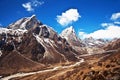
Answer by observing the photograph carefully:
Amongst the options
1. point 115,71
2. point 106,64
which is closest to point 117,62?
point 106,64

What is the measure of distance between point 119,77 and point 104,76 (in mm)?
5841

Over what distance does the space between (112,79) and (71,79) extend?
26.1 m

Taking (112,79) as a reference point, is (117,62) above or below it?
above

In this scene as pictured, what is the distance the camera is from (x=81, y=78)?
88.1 m

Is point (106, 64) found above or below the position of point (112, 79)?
above

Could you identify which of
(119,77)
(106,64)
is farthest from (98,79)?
(106,64)

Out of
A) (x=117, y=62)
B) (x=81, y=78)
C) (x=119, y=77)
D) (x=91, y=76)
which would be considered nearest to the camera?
(x=119, y=77)

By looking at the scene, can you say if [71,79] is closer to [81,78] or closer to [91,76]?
[81,78]

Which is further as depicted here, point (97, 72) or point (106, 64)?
point (106, 64)

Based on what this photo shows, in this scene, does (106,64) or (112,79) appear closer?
(112,79)

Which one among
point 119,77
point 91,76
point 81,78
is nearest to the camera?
point 119,77

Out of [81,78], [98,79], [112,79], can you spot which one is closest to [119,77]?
[112,79]

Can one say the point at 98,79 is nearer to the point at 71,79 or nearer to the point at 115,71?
the point at 115,71

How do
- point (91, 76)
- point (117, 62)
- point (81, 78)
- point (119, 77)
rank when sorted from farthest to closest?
point (117, 62) < point (81, 78) < point (91, 76) < point (119, 77)
